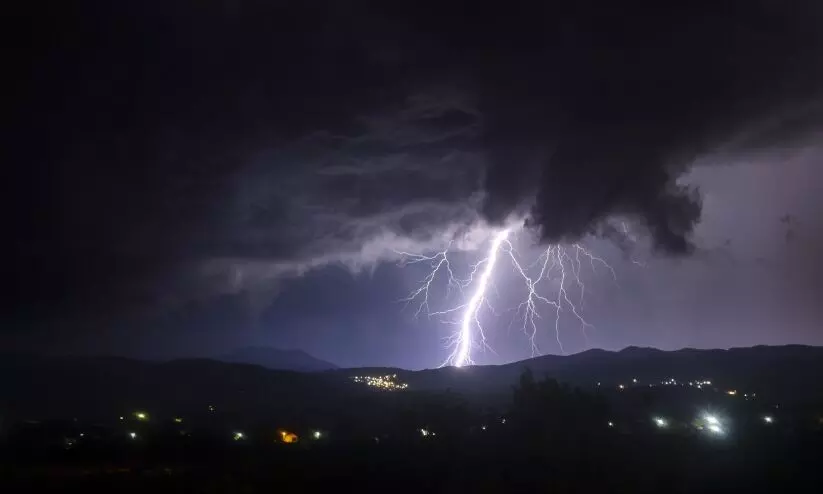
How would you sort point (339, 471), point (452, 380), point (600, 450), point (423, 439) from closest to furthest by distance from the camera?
point (339, 471) < point (600, 450) < point (423, 439) < point (452, 380)

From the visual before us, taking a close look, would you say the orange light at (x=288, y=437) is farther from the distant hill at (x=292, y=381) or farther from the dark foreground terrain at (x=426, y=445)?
the distant hill at (x=292, y=381)

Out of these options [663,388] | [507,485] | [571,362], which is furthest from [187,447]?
[571,362]

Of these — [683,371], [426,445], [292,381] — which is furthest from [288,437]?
[683,371]

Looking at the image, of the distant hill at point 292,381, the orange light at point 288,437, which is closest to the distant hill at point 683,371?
the distant hill at point 292,381

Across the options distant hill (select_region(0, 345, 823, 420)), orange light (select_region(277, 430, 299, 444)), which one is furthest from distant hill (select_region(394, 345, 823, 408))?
orange light (select_region(277, 430, 299, 444))

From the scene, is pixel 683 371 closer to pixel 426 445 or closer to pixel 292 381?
pixel 292 381

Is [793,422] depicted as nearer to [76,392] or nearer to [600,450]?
[600,450]

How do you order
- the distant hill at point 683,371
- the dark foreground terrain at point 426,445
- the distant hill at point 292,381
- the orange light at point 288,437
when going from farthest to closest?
1. the distant hill at point 683,371
2. the distant hill at point 292,381
3. the orange light at point 288,437
4. the dark foreground terrain at point 426,445

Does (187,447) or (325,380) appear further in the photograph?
(325,380)

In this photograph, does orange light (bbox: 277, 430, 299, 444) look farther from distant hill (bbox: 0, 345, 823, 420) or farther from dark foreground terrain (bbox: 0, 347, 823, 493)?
distant hill (bbox: 0, 345, 823, 420)

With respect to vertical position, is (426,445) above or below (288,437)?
below

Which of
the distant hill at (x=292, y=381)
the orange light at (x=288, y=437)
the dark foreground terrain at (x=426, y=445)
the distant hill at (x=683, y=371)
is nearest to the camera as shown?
the dark foreground terrain at (x=426, y=445)
